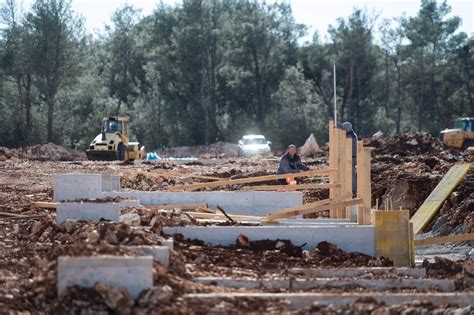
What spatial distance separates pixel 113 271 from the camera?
22.3ft

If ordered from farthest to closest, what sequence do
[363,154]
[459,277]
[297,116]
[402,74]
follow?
[402,74]
[297,116]
[363,154]
[459,277]

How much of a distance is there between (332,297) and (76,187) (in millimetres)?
6107

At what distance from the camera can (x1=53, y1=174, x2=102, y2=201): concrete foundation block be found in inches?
484

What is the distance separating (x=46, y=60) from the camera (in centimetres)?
5241

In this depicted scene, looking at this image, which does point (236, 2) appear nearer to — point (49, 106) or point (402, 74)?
point (402, 74)

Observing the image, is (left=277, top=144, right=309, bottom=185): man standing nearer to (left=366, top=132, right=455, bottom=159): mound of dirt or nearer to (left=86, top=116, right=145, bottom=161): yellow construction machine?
(left=366, top=132, right=455, bottom=159): mound of dirt

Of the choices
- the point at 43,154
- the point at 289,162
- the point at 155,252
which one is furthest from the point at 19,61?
the point at 155,252

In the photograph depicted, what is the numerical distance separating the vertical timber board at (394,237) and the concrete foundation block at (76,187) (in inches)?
165

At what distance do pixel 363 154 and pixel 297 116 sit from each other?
46420mm

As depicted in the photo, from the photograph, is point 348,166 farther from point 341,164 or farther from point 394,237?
point 394,237

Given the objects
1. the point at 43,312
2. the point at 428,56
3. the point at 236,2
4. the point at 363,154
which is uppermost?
the point at 236,2

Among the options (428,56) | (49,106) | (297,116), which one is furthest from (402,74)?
(49,106)

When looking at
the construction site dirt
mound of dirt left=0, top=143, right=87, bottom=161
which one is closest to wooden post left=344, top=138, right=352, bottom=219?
the construction site dirt

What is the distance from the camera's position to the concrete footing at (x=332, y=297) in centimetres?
696
